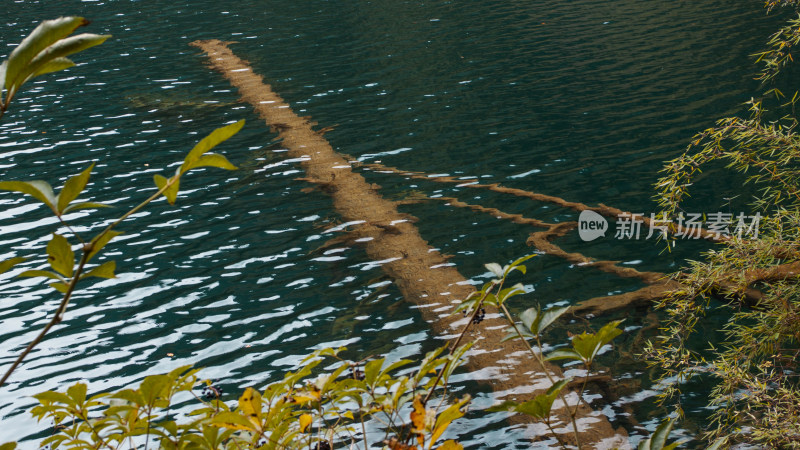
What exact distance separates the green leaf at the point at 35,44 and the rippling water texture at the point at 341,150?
477 cm

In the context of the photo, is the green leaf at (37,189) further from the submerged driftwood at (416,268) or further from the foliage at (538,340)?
the submerged driftwood at (416,268)

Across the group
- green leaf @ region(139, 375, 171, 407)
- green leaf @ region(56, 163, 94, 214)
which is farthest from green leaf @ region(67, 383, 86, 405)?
green leaf @ region(56, 163, 94, 214)

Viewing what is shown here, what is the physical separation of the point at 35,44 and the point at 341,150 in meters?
11.4

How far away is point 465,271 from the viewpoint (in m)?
8.23

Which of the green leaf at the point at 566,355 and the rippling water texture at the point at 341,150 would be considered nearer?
the green leaf at the point at 566,355

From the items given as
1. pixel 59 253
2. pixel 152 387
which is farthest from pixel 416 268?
pixel 59 253

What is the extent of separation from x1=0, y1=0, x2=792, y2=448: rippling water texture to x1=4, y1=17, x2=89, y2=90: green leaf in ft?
15.7

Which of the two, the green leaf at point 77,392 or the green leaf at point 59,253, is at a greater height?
the green leaf at point 59,253

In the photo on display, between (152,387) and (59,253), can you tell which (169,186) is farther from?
(152,387)

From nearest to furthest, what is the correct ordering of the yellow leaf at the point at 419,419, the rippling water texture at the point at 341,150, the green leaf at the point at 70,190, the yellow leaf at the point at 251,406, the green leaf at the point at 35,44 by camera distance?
the green leaf at the point at 35,44
the green leaf at the point at 70,190
the yellow leaf at the point at 419,419
the yellow leaf at the point at 251,406
the rippling water texture at the point at 341,150

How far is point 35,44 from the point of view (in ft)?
4.51

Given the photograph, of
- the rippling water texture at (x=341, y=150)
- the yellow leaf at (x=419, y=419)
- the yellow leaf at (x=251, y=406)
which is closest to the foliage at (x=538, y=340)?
the yellow leaf at (x=419, y=419)

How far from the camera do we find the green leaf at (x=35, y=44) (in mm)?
1373

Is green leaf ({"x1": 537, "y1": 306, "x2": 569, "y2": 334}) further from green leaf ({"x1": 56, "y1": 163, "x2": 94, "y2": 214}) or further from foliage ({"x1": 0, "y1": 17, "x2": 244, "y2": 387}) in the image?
green leaf ({"x1": 56, "y1": 163, "x2": 94, "y2": 214})
